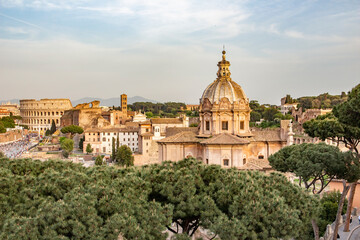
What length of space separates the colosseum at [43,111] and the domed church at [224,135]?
301ft

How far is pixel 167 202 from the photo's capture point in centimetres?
1198

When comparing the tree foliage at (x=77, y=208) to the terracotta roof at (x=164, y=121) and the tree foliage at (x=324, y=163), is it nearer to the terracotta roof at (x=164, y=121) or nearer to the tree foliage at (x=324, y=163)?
the tree foliage at (x=324, y=163)

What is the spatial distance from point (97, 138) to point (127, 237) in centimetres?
5715

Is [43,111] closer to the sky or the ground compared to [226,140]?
closer to the sky

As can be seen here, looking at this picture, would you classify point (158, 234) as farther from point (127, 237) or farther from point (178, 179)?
point (178, 179)

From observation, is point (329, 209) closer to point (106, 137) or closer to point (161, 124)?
point (161, 124)

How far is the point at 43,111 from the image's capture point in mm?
113562

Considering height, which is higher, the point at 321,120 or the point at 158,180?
the point at 321,120

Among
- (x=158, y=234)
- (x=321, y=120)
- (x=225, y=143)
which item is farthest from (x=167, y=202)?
(x=225, y=143)

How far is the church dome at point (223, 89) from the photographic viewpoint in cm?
2819

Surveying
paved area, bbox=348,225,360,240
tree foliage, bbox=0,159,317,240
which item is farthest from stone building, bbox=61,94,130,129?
tree foliage, bbox=0,159,317,240

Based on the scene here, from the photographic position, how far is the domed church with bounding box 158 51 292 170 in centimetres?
2644

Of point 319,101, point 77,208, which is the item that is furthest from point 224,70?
point 319,101

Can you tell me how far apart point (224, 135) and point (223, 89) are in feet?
12.6
